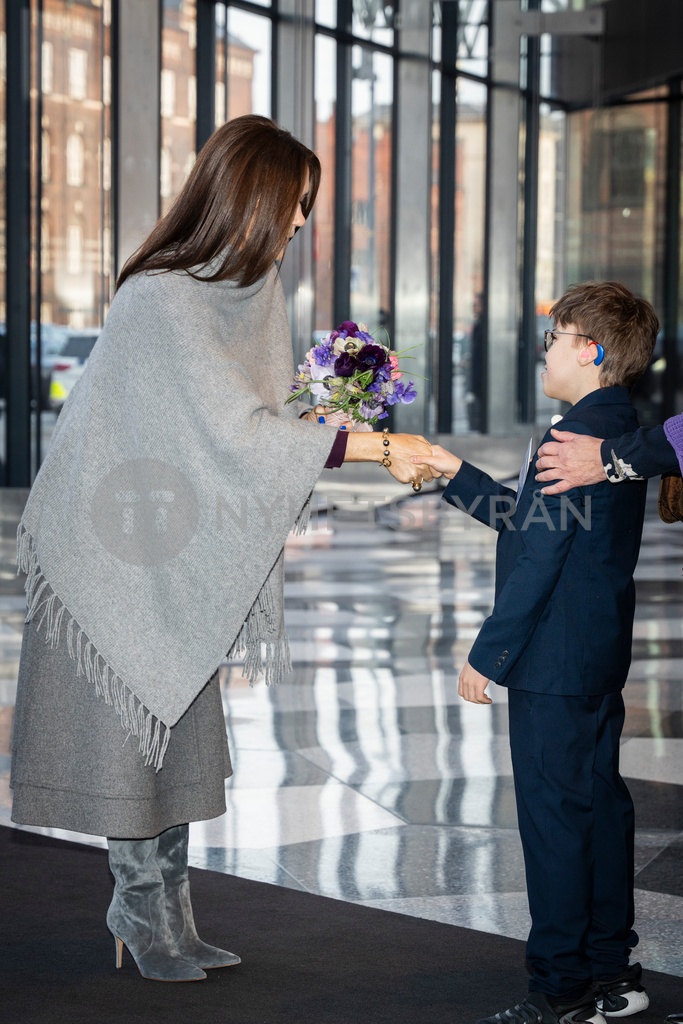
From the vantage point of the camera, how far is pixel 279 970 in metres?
2.83

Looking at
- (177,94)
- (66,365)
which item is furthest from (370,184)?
(66,365)

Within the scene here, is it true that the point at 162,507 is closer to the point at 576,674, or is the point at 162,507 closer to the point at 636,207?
the point at 576,674

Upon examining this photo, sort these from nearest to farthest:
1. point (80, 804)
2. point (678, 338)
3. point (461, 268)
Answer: point (80, 804), point (461, 268), point (678, 338)

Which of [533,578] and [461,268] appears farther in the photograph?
[461,268]

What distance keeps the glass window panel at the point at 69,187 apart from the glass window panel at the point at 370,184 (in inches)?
153

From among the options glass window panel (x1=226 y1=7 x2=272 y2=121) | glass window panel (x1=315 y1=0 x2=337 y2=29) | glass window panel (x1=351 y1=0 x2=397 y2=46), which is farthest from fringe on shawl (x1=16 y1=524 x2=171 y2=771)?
glass window panel (x1=351 y1=0 x2=397 y2=46)

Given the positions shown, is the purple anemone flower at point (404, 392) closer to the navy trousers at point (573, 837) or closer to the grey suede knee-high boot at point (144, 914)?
the navy trousers at point (573, 837)

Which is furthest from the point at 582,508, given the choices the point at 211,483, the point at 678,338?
the point at 678,338

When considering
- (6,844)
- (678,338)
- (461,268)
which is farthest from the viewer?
(678,338)

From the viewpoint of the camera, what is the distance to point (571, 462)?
8.26ft

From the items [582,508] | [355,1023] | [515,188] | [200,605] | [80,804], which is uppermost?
[515,188]

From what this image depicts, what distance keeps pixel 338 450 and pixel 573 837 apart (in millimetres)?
889

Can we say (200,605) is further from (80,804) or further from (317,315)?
(317,315)

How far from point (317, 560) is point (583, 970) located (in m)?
6.83
